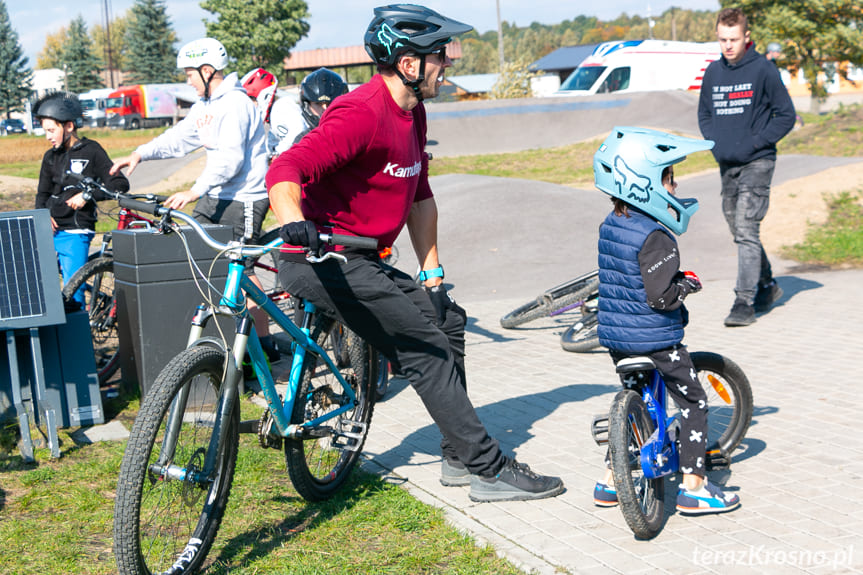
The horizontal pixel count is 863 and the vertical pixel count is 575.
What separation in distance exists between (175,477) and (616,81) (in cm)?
3581

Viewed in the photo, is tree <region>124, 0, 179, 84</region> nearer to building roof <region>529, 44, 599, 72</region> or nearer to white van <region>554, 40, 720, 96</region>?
building roof <region>529, 44, 599, 72</region>

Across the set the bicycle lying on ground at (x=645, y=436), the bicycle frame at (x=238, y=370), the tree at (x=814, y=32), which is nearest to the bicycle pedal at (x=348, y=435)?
the bicycle frame at (x=238, y=370)

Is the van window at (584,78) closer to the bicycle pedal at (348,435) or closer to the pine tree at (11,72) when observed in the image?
the bicycle pedal at (348,435)

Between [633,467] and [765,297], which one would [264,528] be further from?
[765,297]

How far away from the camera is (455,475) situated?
453 cm

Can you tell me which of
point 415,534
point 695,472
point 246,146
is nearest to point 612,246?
point 695,472

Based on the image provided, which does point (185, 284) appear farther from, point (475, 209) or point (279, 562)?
point (475, 209)

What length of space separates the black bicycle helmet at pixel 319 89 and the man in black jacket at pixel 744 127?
3.07 m

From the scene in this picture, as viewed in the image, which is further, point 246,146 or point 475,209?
point 475,209

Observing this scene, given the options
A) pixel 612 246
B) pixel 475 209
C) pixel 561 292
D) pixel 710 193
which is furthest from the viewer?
pixel 710 193

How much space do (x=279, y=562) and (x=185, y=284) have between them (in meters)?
2.48

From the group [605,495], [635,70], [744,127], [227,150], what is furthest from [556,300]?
[635,70]

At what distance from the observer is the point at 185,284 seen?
18.8 ft

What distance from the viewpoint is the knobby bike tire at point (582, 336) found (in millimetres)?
7055
